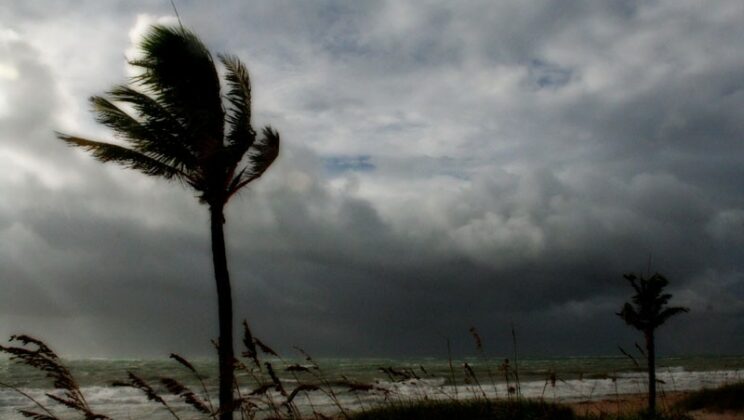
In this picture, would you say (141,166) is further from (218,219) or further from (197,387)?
(197,387)

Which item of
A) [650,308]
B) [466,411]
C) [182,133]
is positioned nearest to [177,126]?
[182,133]

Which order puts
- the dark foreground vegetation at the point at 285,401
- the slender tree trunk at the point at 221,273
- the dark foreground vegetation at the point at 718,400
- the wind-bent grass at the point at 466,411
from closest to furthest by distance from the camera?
the dark foreground vegetation at the point at 285,401 → the wind-bent grass at the point at 466,411 → the slender tree trunk at the point at 221,273 → the dark foreground vegetation at the point at 718,400

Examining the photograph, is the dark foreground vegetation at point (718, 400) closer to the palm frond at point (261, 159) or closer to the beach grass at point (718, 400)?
the beach grass at point (718, 400)

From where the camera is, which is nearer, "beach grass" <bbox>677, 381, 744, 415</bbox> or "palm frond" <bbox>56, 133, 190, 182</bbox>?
"palm frond" <bbox>56, 133, 190, 182</bbox>

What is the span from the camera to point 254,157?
523 inches

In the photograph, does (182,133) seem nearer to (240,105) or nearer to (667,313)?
(240,105)

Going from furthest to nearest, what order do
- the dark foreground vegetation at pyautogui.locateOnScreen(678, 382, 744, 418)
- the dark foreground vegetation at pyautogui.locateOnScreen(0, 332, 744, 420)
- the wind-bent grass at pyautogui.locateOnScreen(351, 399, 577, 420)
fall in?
1. the dark foreground vegetation at pyautogui.locateOnScreen(678, 382, 744, 418)
2. the wind-bent grass at pyautogui.locateOnScreen(351, 399, 577, 420)
3. the dark foreground vegetation at pyautogui.locateOnScreen(0, 332, 744, 420)

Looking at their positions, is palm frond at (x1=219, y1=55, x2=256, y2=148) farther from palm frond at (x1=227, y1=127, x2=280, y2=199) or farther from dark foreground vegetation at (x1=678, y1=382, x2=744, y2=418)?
dark foreground vegetation at (x1=678, y1=382, x2=744, y2=418)

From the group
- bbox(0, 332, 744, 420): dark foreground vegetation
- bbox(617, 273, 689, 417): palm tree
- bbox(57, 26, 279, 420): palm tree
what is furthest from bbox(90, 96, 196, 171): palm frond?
bbox(617, 273, 689, 417): palm tree

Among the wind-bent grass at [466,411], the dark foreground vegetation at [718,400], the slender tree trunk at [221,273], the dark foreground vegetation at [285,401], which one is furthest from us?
the dark foreground vegetation at [718,400]

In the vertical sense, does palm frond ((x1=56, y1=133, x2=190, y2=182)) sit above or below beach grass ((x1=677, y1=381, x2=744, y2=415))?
above

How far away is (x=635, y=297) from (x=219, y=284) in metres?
18.9

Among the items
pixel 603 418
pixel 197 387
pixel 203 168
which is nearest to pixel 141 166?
pixel 203 168

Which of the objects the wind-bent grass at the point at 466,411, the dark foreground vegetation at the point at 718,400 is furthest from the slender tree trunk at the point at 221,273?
the dark foreground vegetation at the point at 718,400
